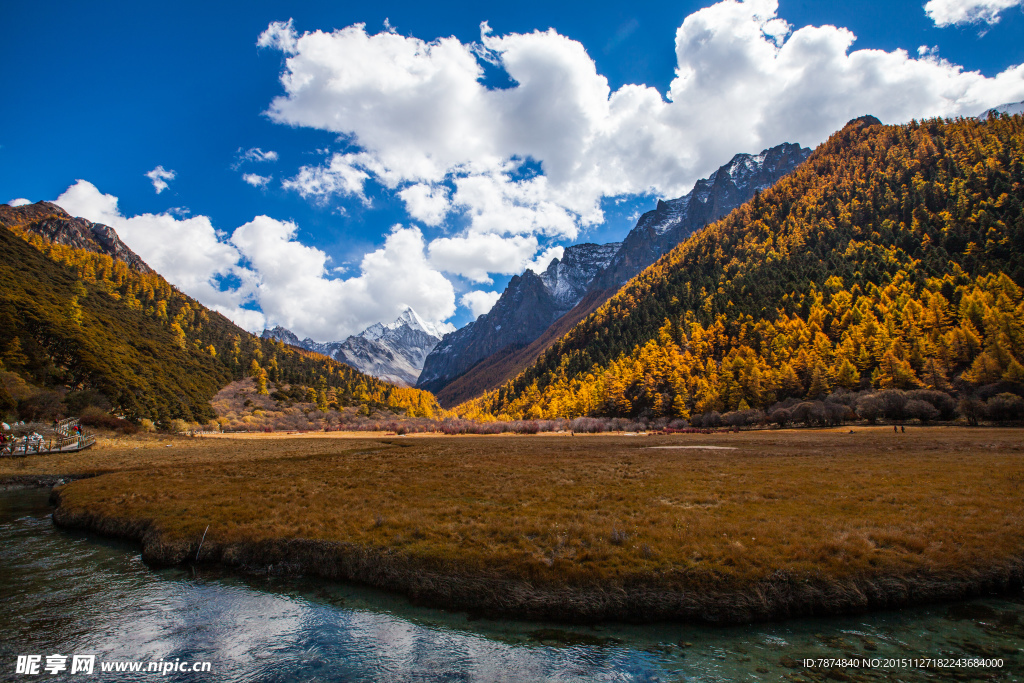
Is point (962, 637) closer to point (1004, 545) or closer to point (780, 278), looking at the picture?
point (1004, 545)

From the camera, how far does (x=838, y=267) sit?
453 ft

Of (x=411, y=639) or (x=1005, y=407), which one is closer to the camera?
(x=411, y=639)

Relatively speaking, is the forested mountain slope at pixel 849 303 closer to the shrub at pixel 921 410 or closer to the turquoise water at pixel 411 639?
the shrub at pixel 921 410

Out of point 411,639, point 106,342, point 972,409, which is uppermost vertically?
point 106,342

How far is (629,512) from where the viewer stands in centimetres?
1958

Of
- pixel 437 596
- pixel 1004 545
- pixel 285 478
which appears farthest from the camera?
pixel 285 478

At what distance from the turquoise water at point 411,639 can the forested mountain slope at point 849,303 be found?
296 ft

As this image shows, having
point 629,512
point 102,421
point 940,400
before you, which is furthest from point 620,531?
point 102,421

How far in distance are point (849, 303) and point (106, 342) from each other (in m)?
211

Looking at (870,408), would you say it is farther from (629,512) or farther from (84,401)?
(84,401)

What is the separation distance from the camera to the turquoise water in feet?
30.9

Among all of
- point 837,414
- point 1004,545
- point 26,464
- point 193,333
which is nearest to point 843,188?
point 837,414

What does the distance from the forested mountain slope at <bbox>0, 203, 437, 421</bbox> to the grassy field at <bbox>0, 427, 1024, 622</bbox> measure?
71.7m

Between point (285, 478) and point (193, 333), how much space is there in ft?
700
